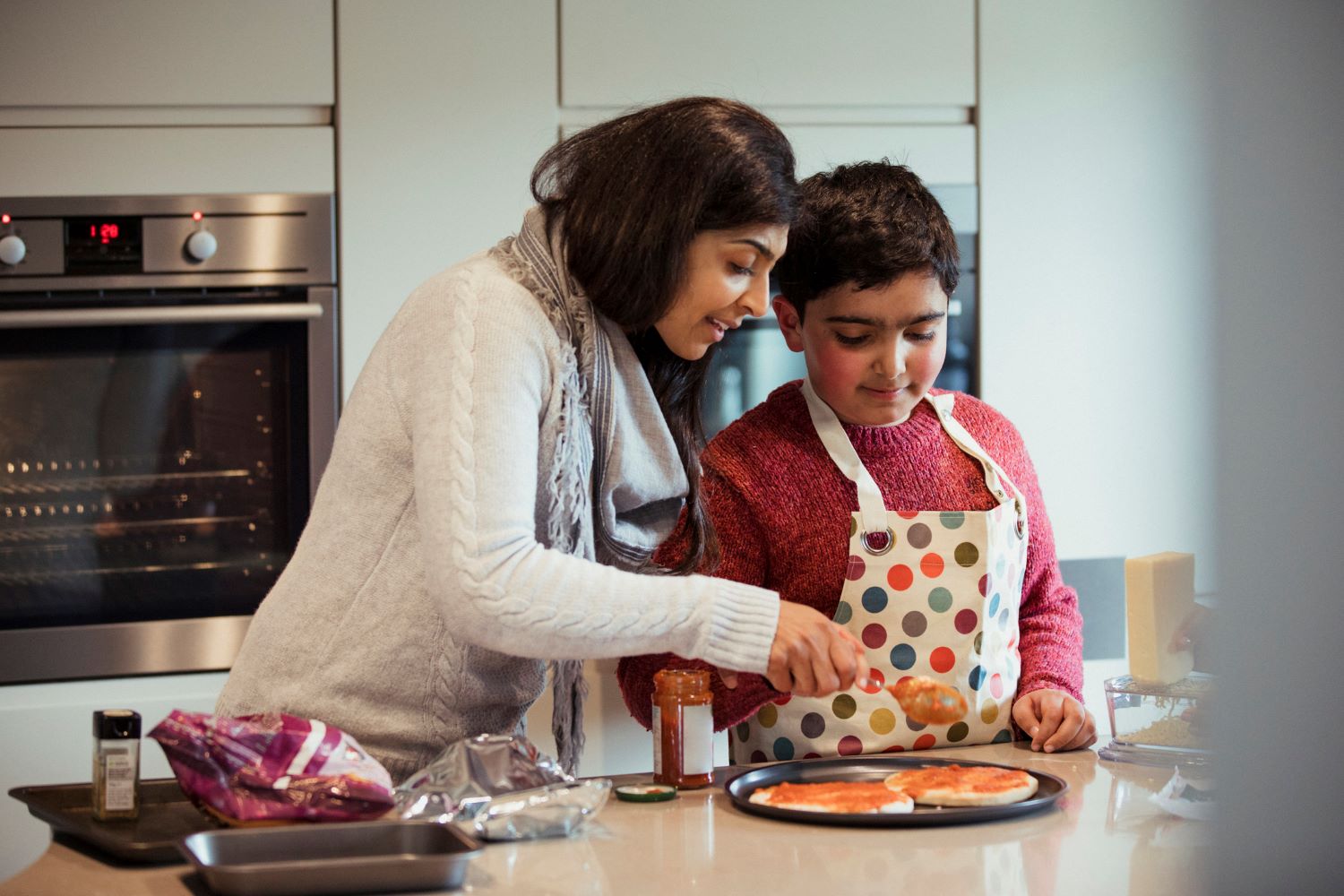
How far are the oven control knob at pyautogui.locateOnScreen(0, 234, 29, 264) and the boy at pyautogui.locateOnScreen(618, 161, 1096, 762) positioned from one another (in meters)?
1.22

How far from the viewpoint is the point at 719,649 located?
41.8 inches

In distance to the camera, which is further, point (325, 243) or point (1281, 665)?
point (325, 243)

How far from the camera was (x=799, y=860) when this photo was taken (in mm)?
972

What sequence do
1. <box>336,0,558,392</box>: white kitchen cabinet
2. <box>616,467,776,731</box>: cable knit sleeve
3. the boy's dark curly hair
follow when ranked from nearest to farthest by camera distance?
<box>616,467,776,731</box>: cable knit sleeve, the boy's dark curly hair, <box>336,0,558,392</box>: white kitchen cabinet

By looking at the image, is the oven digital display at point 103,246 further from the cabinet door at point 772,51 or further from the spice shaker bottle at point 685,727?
the spice shaker bottle at point 685,727

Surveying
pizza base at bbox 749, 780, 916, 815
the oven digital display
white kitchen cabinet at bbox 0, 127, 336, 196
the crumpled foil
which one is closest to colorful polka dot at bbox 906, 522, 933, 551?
pizza base at bbox 749, 780, 916, 815

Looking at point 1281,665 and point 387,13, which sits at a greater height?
point 387,13

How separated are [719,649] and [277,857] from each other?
361 millimetres

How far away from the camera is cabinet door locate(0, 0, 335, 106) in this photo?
2.08 meters

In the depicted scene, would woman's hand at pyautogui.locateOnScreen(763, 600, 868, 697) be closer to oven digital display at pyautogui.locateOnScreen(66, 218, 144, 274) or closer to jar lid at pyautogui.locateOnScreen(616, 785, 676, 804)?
jar lid at pyautogui.locateOnScreen(616, 785, 676, 804)

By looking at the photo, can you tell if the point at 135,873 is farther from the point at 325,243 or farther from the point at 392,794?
the point at 325,243

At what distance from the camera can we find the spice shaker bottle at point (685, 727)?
1.21 meters

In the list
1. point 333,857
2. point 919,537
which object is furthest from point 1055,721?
point 333,857

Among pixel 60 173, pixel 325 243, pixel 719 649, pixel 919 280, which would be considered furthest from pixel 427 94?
pixel 719 649
